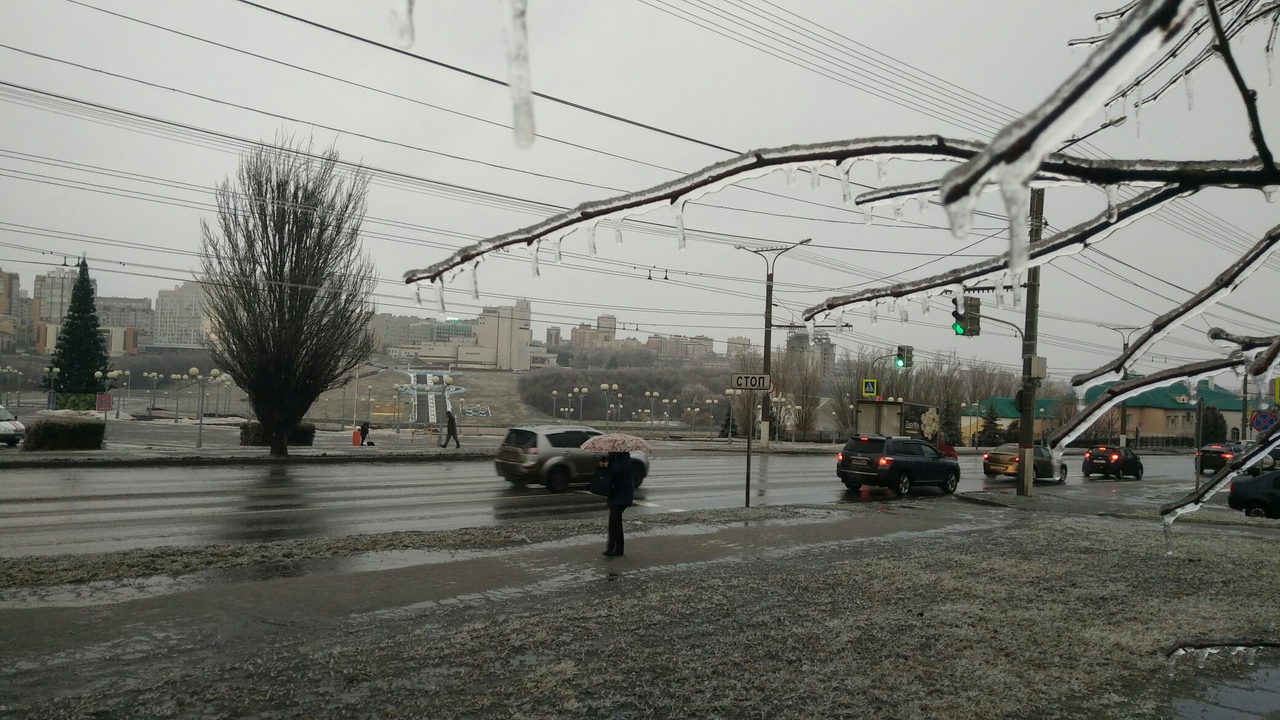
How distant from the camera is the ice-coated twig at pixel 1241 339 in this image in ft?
9.96

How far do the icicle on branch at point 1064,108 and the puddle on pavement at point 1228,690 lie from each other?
226 inches

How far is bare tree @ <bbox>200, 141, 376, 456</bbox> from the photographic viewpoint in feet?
96.2

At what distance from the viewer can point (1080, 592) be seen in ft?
31.3

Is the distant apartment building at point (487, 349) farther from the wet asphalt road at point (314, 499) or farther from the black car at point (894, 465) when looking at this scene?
the black car at point (894, 465)

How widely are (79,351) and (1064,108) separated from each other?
7983 cm

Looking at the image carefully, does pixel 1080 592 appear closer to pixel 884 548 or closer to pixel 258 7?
pixel 884 548

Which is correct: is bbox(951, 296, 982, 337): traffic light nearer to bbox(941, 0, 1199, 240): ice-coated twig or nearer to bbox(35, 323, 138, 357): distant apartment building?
bbox(941, 0, 1199, 240): ice-coated twig

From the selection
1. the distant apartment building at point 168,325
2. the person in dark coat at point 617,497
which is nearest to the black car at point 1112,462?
the person in dark coat at point 617,497

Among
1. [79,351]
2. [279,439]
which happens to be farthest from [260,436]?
[79,351]

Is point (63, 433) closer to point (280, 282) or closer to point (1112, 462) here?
point (280, 282)

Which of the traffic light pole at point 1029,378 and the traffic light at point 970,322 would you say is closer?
the traffic light at point 970,322

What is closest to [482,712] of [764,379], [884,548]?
[884,548]

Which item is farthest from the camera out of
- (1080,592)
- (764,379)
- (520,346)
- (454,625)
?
(520,346)

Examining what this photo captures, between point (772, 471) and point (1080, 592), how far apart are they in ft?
69.1
